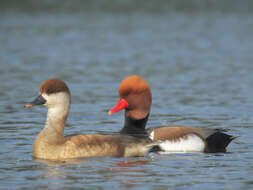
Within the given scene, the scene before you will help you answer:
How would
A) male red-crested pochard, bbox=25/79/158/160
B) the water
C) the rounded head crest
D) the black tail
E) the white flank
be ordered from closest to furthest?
the water, male red-crested pochard, bbox=25/79/158/160, the rounded head crest, the white flank, the black tail

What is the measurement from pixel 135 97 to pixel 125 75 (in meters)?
6.82

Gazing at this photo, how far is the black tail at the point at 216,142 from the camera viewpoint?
932 cm

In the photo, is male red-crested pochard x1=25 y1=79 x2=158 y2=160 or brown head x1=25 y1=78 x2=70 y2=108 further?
brown head x1=25 y1=78 x2=70 y2=108

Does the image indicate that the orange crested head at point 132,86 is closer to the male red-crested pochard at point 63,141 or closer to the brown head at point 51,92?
the male red-crested pochard at point 63,141

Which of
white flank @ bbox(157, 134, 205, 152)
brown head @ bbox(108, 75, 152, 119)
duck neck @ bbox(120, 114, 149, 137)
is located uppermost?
brown head @ bbox(108, 75, 152, 119)

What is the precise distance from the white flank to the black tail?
3.8 inches

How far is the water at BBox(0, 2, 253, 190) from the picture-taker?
7.82m

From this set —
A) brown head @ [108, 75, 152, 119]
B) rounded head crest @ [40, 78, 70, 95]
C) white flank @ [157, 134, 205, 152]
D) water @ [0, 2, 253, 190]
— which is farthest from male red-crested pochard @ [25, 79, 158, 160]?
brown head @ [108, 75, 152, 119]

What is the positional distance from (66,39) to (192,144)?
16070 mm

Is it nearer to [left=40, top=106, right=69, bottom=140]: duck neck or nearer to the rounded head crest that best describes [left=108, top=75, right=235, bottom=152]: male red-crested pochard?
[left=40, top=106, right=69, bottom=140]: duck neck

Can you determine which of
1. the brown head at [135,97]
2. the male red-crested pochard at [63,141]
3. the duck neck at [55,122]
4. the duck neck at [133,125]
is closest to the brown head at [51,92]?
the male red-crested pochard at [63,141]

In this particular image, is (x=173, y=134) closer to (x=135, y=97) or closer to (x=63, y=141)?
(x=135, y=97)

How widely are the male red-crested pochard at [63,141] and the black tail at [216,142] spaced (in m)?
0.92

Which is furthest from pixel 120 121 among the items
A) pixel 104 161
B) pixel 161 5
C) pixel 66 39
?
pixel 161 5
